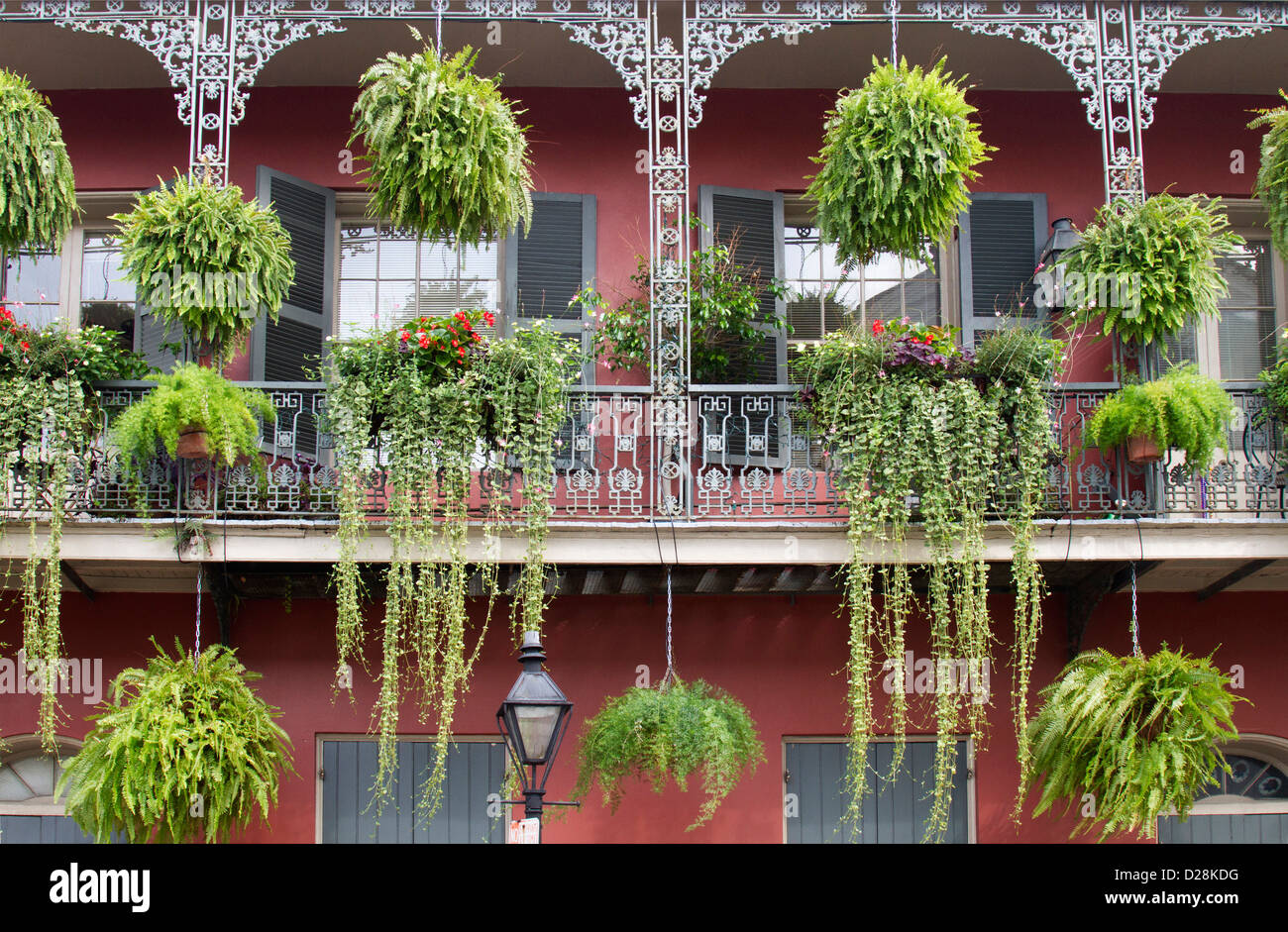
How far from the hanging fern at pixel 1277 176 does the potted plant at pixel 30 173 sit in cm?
687

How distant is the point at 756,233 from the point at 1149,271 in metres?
2.50

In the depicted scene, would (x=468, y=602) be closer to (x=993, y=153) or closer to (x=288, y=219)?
(x=288, y=219)

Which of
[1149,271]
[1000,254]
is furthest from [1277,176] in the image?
[1000,254]

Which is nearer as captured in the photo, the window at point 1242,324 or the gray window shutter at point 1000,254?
the gray window shutter at point 1000,254

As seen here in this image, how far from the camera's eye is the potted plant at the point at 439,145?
8422mm

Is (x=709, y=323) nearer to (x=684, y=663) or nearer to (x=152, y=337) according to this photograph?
A: (x=684, y=663)

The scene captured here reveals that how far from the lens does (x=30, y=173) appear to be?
8562 millimetres

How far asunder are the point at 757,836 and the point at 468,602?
7.21 ft

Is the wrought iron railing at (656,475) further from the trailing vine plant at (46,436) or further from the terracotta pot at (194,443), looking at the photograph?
the terracotta pot at (194,443)

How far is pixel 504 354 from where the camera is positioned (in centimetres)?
819

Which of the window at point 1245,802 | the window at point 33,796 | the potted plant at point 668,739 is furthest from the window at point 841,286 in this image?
the window at point 33,796

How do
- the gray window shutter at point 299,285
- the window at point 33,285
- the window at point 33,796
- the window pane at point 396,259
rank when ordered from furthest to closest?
1. the window pane at point 396,259
2. the window at point 33,285
3. the gray window shutter at point 299,285
4. the window at point 33,796
